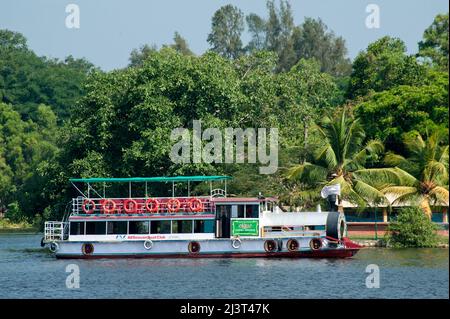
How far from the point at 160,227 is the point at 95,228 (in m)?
3.48

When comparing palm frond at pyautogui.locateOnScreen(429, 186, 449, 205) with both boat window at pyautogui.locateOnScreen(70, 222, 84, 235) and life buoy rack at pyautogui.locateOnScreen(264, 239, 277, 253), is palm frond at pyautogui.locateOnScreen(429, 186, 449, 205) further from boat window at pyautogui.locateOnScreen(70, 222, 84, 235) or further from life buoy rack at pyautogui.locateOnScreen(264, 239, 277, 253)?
boat window at pyautogui.locateOnScreen(70, 222, 84, 235)

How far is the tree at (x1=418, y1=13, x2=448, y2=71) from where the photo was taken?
8388 centimetres

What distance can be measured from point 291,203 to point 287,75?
16261mm

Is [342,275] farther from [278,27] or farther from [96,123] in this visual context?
[278,27]

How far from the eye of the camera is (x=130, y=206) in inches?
2173

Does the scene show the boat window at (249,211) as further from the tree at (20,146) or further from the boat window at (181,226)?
the tree at (20,146)

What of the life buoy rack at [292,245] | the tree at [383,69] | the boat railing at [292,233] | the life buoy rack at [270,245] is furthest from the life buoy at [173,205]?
the tree at [383,69]

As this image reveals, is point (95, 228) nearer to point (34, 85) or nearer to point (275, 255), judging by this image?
point (275, 255)

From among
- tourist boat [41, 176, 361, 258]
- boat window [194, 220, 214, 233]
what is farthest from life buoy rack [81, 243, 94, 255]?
boat window [194, 220, 214, 233]

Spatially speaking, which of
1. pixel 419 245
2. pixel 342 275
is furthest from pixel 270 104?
pixel 342 275

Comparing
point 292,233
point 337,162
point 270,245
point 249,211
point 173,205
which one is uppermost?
point 337,162

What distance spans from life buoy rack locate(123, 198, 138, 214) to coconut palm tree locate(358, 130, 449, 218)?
1477 cm

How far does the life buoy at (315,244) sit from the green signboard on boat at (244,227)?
288 cm

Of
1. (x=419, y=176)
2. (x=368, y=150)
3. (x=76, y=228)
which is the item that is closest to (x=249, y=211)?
(x=76, y=228)
